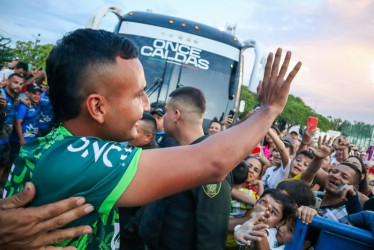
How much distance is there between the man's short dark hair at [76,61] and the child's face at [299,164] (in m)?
3.76

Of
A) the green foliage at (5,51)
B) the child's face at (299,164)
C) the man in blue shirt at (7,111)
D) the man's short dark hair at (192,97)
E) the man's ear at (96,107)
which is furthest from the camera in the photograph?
the green foliage at (5,51)

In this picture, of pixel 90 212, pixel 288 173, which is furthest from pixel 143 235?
pixel 288 173

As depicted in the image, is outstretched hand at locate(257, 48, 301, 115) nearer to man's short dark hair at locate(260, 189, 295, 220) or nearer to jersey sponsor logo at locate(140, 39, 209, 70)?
man's short dark hair at locate(260, 189, 295, 220)

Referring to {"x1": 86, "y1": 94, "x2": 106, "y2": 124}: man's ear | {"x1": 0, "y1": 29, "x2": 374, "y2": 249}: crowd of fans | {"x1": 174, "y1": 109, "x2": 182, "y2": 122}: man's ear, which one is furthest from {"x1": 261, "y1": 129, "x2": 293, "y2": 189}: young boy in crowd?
{"x1": 86, "y1": 94, "x2": 106, "y2": 124}: man's ear

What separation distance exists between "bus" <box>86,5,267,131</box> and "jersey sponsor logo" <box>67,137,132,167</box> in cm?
446

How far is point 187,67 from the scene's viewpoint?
5527 mm

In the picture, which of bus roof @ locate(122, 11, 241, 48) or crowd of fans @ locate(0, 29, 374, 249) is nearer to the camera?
crowd of fans @ locate(0, 29, 374, 249)

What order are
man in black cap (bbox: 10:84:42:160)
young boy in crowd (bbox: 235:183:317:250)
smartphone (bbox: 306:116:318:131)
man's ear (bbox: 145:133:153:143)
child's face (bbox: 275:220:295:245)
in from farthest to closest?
man in black cap (bbox: 10:84:42:160)
smartphone (bbox: 306:116:318:131)
man's ear (bbox: 145:133:153:143)
child's face (bbox: 275:220:295:245)
young boy in crowd (bbox: 235:183:317:250)

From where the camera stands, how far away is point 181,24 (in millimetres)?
5695

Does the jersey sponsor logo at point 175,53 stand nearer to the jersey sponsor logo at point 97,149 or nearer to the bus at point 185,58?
the bus at point 185,58

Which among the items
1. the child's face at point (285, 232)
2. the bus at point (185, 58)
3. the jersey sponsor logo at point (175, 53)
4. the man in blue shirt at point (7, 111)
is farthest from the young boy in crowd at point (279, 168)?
the man in blue shirt at point (7, 111)

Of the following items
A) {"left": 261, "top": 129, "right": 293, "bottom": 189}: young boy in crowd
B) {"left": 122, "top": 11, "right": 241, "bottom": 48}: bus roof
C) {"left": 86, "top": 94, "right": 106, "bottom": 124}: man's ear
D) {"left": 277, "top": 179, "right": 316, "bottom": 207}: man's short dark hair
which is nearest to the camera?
{"left": 86, "top": 94, "right": 106, "bottom": 124}: man's ear

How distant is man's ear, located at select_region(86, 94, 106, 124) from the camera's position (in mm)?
1105

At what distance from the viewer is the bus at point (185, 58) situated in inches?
216
